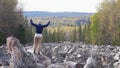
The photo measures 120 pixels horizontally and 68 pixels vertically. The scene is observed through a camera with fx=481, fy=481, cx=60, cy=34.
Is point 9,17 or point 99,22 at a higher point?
point 9,17

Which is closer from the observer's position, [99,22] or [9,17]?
[9,17]

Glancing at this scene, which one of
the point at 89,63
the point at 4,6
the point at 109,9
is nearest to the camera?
the point at 89,63

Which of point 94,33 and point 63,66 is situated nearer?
point 63,66

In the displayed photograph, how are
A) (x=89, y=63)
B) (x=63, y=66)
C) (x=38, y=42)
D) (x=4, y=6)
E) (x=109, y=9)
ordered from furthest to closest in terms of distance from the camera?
(x=109, y=9), (x=4, y=6), (x=38, y=42), (x=89, y=63), (x=63, y=66)

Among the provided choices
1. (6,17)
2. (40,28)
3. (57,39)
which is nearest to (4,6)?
(6,17)

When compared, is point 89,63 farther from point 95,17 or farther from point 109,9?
point 95,17

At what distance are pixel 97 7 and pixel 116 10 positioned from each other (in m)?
7.44

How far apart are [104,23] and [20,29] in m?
12.9

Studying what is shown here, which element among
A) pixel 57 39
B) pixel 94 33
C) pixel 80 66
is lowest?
pixel 57 39

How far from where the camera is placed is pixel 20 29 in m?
72.6

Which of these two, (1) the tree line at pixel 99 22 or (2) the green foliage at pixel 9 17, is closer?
(2) the green foliage at pixel 9 17

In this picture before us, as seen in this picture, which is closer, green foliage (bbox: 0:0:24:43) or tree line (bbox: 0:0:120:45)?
green foliage (bbox: 0:0:24:43)

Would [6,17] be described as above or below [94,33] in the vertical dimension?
above

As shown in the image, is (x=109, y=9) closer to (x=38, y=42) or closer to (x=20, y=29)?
(x=20, y=29)
